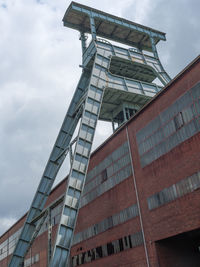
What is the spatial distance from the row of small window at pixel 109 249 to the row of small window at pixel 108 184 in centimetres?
375

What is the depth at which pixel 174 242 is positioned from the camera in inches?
619

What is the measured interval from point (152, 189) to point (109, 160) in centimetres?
561

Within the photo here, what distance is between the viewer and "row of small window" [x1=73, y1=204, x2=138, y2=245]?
708 inches

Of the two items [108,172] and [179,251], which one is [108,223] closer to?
[108,172]

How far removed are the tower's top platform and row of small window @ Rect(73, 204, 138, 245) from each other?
16.1 metres

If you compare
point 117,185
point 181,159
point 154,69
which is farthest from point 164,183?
point 154,69

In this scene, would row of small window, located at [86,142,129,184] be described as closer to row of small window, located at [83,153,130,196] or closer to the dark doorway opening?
row of small window, located at [83,153,130,196]

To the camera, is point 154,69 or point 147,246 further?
point 154,69

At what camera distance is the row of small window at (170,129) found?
14.7 metres

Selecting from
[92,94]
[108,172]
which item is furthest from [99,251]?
[92,94]

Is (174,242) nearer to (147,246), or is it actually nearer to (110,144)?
(147,246)

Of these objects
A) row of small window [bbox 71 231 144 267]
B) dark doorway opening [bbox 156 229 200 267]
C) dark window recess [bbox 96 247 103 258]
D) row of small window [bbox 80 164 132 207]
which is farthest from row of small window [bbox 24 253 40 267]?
dark doorway opening [bbox 156 229 200 267]

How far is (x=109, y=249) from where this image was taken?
764 inches

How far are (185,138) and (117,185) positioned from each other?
6845 millimetres
